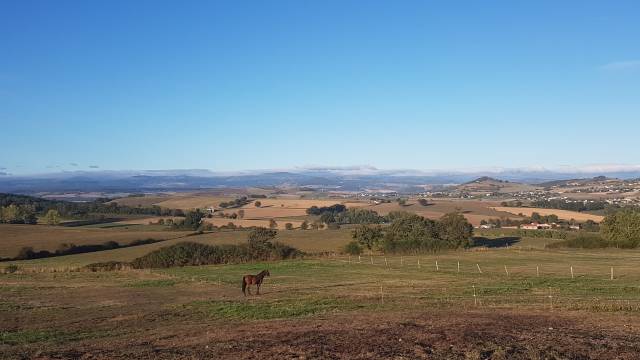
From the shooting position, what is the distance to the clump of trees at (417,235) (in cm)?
7062

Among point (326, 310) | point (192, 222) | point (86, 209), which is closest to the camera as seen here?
point (326, 310)

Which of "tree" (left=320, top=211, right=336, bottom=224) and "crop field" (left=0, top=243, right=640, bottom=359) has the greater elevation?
"crop field" (left=0, top=243, right=640, bottom=359)

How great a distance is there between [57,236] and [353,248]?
43821 mm

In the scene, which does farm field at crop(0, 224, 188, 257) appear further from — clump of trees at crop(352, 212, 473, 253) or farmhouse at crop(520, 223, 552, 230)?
farmhouse at crop(520, 223, 552, 230)

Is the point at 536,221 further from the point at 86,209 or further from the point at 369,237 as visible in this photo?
the point at 86,209

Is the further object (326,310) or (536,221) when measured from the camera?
(536,221)

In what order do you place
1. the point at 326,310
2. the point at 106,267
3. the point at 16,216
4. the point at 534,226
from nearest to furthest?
the point at 326,310 → the point at 106,267 → the point at 534,226 → the point at 16,216

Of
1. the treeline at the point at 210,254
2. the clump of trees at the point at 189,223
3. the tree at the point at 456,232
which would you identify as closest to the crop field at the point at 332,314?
the treeline at the point at 210,254

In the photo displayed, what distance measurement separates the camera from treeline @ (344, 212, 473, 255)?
2778 inches

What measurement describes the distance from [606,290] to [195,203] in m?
137

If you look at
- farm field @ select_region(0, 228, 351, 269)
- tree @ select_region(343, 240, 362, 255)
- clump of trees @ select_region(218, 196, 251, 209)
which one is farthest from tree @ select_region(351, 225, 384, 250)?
clump of trees @ select_region(218, 196, 251, 209)

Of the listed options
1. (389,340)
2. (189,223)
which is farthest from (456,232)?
(389,340)

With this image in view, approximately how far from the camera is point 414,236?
Answer: 238 ft

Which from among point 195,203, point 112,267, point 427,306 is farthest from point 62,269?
point 195,203
